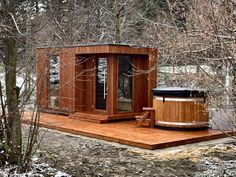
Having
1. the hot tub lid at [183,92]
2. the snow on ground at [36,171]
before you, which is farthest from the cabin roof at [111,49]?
the snow on ground at [36,171]

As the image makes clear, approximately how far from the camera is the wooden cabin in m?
10.6

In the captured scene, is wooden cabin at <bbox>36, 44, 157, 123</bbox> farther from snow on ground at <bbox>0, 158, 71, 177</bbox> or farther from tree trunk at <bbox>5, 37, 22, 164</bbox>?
tree trunk at <bbox>5, 37, 22, 164</bbox>

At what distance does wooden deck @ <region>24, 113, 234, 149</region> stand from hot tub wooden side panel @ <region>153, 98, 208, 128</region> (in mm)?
199

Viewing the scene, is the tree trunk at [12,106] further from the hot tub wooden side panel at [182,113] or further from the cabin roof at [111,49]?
the cabin roof at [111,49]

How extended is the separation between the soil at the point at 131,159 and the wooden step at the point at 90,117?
2015 mm

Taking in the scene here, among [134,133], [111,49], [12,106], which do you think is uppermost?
[111,49]

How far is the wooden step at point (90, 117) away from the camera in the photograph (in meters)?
10.4

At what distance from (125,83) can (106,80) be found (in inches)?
20.5

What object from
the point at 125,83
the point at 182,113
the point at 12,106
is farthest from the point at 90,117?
the point at 12,106

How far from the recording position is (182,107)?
9.07m

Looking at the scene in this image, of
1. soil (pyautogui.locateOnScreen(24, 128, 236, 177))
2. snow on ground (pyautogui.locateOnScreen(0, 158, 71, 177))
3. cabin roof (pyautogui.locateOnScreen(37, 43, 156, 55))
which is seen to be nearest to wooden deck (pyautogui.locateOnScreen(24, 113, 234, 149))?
soil (pyautogui.locateOnScreen(24, 128, 236, 177))

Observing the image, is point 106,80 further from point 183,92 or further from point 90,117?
point 183,92

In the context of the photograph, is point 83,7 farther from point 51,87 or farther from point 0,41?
point 0,41

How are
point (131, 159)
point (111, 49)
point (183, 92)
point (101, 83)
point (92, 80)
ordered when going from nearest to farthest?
point (131, 159) → point (183, 92) → point (111, 49) → point (101, 83) → point (92, 80)
